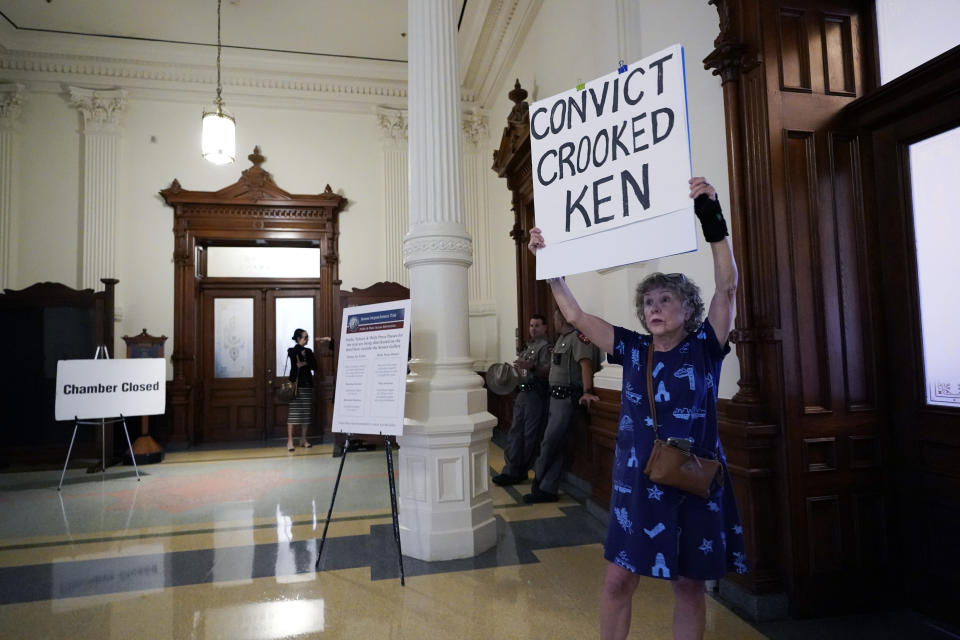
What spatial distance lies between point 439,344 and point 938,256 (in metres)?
2.50

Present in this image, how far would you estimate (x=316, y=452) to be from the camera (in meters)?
7.15

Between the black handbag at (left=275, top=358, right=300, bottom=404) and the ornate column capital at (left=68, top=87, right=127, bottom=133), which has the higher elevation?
the ornate column capital at (left=68, top=87, right=127, bottom=133)

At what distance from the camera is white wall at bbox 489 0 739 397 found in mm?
2859

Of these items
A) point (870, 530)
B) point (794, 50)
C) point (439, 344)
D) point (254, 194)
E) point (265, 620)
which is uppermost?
point (254, 194)

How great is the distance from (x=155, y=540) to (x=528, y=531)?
8.40ft

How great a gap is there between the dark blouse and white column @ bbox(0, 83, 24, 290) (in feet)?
13.1

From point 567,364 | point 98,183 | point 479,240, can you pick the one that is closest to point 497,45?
point 479,240

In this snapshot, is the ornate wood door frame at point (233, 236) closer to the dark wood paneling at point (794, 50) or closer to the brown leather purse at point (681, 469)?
the dark wood paneling at point (794, 50)

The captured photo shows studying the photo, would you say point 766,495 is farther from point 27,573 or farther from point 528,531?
point 27,573

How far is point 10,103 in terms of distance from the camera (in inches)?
290

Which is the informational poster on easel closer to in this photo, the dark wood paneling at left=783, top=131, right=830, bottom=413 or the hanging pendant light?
the dark wood paneling at left=783, top=131, right=830, bottom=413

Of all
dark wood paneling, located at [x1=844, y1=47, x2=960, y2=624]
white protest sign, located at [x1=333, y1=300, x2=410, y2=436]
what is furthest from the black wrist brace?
white protest sign, located at [x1=333, y1=300, x2=410, y2=436]

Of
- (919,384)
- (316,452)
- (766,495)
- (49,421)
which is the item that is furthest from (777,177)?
(49,421)

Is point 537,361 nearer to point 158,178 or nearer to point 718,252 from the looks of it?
point 718,252
